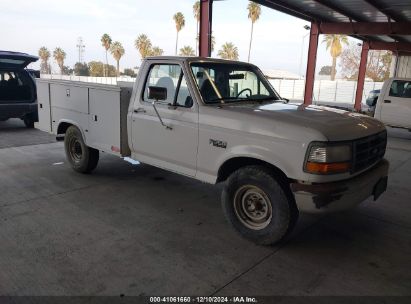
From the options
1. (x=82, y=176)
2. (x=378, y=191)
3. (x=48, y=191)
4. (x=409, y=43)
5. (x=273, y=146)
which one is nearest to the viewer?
(x=273, y=146)

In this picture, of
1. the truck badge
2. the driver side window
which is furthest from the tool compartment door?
the truck badge

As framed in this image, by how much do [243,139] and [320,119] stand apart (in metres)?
0.83

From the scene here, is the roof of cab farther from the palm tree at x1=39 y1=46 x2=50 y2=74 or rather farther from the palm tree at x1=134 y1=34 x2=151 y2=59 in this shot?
the palm tree at x1=39 y1=46 x2=50 y2=74

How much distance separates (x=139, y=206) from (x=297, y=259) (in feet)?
7.46

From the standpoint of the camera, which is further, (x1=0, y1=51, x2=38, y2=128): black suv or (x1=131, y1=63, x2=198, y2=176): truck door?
(x1=0, y1=51, x2=38, y2=128): black suv

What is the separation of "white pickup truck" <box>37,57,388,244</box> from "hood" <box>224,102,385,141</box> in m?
0.01

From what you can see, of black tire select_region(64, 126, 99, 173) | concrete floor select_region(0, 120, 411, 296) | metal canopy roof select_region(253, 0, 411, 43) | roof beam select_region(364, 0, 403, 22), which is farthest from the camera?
metal canopy roof select_region(253, 0, 411, 43)

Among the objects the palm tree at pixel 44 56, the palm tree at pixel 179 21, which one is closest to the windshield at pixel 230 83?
the palm tree at pixel 179 21

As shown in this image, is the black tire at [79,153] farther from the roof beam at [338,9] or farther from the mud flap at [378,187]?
the roof beam at [338,9]

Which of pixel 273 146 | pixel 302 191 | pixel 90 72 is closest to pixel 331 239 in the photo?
pixel 302 191

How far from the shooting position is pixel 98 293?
2.96 metres

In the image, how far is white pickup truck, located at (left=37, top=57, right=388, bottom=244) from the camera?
344 centimetres

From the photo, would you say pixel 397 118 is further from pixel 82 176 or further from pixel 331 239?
pixel 82 176

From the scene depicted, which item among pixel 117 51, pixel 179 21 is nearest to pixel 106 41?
pixel 117 51
